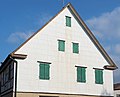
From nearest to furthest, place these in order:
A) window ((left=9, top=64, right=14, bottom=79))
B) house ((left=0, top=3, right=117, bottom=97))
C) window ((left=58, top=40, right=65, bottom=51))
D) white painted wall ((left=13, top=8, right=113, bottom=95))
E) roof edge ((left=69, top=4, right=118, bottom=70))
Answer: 1. house ((left=0, top=3, right=117, bottom=97))
2. white painted wall ((left=13, top=8, right=113, bottom=95))
3. window ((left=9, top=64, right=14, bottom=79))
4. window ((left=58, top=40, right=65, bottom=51))
5. roof edge ((left=69, top=4, right=118, bottom=70))

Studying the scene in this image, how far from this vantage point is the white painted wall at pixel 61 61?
28297mm

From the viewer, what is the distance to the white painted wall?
92.8 ft

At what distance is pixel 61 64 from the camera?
3022 centimetres

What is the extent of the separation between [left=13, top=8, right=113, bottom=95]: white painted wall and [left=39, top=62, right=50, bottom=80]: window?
0.33 m

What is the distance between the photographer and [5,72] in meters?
33.1

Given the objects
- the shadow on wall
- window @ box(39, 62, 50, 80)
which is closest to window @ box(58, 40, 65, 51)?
window @ box(39, 62, 50, 80)

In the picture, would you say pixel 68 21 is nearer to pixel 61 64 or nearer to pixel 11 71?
pixel 61 64

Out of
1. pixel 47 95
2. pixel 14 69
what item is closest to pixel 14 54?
pixel 14 69

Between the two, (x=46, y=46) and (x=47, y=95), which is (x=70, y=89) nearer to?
(x=47, y=95)

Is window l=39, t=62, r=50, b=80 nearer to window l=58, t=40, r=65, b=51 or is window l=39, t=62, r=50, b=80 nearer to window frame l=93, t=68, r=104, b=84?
window l=58, t=40, r=65, b=51

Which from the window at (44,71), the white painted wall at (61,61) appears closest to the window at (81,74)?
→ the white painted wall at (61,61)

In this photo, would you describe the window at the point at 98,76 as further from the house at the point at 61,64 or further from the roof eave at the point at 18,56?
the roof eave at the point at 18,56

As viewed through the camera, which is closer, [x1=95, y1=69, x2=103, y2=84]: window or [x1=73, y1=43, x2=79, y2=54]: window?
[x1=73, y1=43, x2=79, y2=54]: window

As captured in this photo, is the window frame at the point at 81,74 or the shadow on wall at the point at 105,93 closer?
the window frame at the point at 81,74
